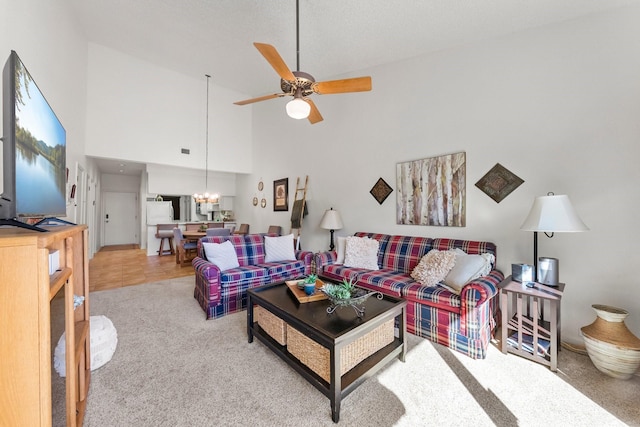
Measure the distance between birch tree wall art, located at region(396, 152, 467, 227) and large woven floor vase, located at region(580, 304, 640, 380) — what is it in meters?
1.34

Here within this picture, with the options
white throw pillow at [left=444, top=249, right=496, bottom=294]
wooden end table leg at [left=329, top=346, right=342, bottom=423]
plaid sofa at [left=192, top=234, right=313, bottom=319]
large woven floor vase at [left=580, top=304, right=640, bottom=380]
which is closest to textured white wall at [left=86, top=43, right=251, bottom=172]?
plaid sofa at [left=192, top=234, right=313, bottom=319]

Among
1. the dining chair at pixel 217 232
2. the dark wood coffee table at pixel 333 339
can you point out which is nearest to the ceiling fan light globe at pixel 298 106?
the dark wood coffee table at pixel 333 339

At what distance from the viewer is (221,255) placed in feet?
10.1

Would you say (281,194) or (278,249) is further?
(281,194)

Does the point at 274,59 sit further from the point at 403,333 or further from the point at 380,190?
the point at 403,333

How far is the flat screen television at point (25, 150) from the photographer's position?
92 centimetres

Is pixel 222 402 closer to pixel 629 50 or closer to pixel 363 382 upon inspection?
pixel 363 382

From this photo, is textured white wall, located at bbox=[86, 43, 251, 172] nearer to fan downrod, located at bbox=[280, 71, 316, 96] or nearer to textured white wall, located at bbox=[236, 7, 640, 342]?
textured white wall, located at bbox=[236, 7, 640, 342]

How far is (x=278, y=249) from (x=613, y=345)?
10.7 feet

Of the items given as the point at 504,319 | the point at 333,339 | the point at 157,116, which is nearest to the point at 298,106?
the point at 333,339

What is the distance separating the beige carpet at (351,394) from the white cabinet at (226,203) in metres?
5.57

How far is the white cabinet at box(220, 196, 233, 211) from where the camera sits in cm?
756

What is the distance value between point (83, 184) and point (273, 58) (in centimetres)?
490

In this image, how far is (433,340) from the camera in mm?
2291
